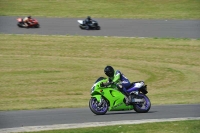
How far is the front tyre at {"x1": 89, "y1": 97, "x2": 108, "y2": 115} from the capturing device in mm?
15617

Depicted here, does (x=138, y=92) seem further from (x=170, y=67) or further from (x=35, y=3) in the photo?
(x=35, y=3)

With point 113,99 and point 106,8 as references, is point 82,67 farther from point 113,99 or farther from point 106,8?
point 106,8

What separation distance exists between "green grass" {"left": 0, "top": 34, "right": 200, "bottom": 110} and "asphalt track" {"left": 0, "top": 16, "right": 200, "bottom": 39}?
3.99 ft

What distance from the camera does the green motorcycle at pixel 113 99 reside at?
51.2 feet

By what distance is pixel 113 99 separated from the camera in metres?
15.8

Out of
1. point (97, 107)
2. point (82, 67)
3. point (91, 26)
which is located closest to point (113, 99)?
point (97, 107)

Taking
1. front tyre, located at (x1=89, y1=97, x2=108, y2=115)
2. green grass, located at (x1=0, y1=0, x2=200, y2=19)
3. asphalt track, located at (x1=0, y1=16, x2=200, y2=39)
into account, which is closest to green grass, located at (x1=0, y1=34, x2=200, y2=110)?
asphalt track, located at (x1=0, y1=16, x2=200, y2=39)

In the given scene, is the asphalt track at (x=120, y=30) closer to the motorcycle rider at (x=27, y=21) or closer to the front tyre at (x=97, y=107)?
the motorcycle rider at (x=27, y=21)

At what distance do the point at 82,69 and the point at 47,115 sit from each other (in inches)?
492

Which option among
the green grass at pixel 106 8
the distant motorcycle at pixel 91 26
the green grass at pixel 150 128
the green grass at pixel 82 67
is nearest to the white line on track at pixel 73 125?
the green grass at pixel 150 128

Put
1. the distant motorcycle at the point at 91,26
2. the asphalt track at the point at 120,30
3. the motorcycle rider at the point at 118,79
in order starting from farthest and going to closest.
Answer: the distant motorcycle at the point at 91,26, the asphalt track at the point at 120,30, the motorcycle rider at the point at 118,79

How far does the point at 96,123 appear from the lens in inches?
556

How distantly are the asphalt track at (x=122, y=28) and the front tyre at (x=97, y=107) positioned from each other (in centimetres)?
2123

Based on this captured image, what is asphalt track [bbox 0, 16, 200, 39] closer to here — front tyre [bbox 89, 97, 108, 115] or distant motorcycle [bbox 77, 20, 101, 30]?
distant motorcycle [bbox 77, 20, 101, 30]
